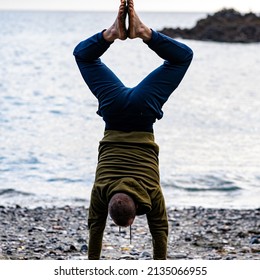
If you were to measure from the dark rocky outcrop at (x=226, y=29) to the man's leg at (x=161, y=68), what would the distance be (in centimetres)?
8081

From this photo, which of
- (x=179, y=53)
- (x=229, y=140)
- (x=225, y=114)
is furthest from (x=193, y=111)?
(x=179, y=53)

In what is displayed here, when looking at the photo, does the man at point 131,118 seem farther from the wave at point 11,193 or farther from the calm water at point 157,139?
the wave at point 11,193

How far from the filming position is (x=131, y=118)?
211 inches

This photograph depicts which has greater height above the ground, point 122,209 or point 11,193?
point 122,209

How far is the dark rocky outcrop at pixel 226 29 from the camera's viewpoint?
8619 centimetres

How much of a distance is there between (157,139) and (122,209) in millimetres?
18847

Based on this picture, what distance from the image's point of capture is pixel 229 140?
2420 centimetres

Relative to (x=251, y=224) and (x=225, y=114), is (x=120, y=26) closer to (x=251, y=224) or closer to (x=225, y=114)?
(x=251, y=224)

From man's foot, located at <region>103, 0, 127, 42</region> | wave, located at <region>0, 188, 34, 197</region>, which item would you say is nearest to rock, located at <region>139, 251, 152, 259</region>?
man's foot, located at <region>103, 0, 127, 42</region>

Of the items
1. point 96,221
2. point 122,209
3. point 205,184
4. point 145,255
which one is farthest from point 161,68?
point 205,184

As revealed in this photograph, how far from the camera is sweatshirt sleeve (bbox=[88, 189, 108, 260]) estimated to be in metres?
5.39

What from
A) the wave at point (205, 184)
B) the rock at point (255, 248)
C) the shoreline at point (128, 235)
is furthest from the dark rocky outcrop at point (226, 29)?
the rock at point (255, 248)

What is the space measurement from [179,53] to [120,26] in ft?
1.69

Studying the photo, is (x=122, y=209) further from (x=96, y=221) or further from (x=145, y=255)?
(x=145, y=255)
